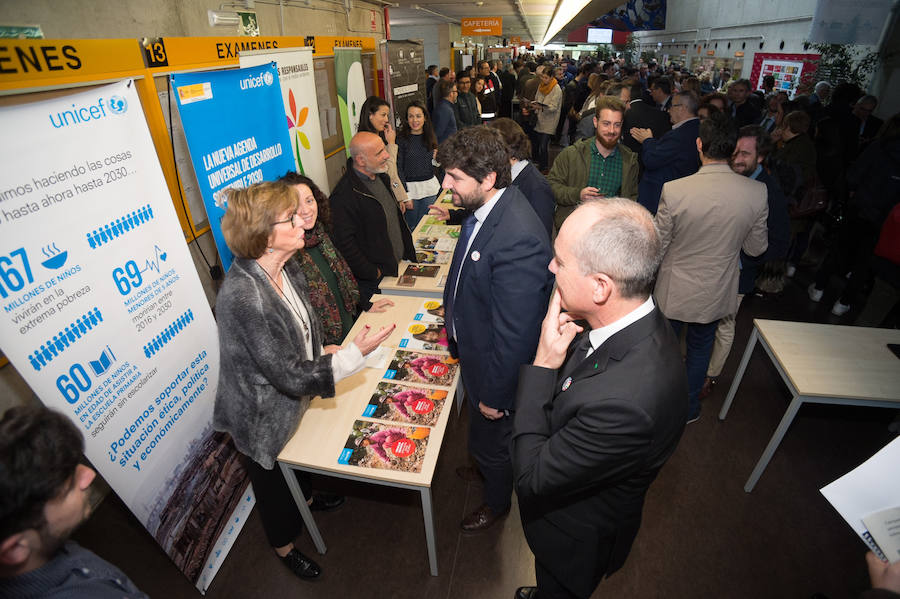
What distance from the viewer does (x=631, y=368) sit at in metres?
1.11

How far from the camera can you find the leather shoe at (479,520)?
226cm

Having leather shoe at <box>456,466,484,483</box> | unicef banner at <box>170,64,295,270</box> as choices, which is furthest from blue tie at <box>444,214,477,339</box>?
unicef banner at <box>170,64,295,270</box>

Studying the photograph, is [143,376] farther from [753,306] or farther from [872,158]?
[872,158]

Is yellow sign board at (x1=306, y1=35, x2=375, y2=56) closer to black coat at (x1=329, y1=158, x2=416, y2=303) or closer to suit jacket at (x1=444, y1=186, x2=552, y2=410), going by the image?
black coat at (x1=329, y1=158, x2=416, y2=303)

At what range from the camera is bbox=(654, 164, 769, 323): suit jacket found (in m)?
2.26

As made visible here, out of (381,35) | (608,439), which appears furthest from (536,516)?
(381,35)

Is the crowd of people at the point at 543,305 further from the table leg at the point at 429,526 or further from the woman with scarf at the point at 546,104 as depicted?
the woman with scarf at the point at 546,104

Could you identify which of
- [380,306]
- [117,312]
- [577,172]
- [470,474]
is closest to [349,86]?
[577,172]

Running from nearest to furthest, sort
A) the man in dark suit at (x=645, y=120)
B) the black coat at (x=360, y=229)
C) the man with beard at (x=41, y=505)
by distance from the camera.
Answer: the man with beard at (x=41, y=505), the black coat at (x=360, y=229), the man in dark suit at (x=645, y=120)

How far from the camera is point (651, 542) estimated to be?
2250 mm

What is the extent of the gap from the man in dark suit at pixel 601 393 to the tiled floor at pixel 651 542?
3.17 feet

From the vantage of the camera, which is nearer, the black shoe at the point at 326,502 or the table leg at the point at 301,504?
the table leg at the point at 301,504

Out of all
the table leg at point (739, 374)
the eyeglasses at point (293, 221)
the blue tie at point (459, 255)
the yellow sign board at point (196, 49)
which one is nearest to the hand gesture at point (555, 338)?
the blue tie at point (459, 255)

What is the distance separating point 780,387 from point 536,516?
9.22 feet
